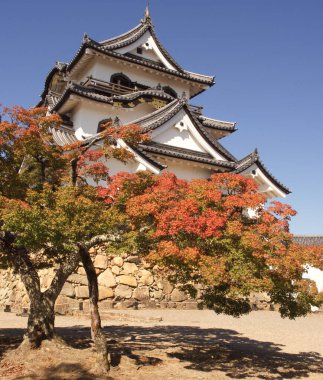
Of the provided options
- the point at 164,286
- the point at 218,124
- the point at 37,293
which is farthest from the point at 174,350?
the point at 218,124

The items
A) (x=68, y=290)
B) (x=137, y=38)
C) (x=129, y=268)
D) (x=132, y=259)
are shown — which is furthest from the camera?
(x=137, y=38)

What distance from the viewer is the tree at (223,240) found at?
6805 millimetres

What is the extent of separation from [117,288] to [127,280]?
1.90ft

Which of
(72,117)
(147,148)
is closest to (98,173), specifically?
(147,148)

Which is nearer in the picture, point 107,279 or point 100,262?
point 107,279

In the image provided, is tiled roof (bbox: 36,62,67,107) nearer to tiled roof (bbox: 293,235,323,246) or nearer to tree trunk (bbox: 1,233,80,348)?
tree trunk (bbox: 1,233,80,348)

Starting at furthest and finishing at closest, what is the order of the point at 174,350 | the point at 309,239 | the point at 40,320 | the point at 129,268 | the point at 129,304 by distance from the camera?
the point at 309,239 → the point at 129,268 → the point at 129,304 → the point at 174,350 → the point at 40,320

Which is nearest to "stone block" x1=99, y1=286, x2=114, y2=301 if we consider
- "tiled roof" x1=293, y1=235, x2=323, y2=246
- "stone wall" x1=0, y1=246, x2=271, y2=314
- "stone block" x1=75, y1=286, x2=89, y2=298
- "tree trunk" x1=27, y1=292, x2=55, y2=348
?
"stone wall" x1=0, y1=246, x2=271, y2=314

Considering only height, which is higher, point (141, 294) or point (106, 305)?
point (141, 294)

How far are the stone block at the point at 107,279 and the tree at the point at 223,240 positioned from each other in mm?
9843

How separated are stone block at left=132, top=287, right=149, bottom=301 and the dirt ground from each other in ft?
4.51

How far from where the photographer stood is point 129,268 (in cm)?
1814

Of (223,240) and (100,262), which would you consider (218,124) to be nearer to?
(100,262)

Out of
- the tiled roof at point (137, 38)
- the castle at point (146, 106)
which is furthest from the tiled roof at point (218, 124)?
the tiled roof at point (137, 38)
